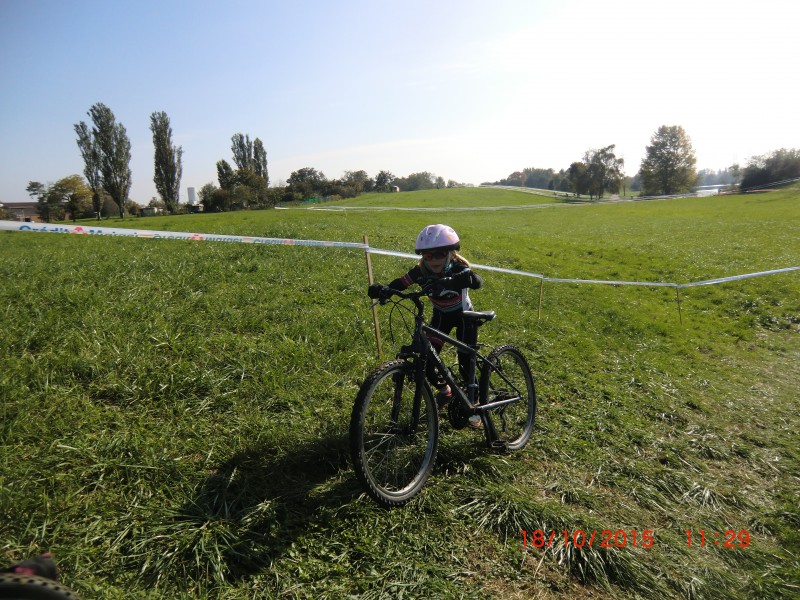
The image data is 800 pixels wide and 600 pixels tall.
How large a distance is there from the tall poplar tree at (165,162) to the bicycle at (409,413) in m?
71.9

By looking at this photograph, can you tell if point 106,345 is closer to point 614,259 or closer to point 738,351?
point 738,351

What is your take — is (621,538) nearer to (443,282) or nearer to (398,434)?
(398,434)

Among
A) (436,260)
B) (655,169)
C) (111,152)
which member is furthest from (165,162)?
(655,169)

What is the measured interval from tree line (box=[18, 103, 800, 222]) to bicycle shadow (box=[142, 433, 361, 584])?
205ft

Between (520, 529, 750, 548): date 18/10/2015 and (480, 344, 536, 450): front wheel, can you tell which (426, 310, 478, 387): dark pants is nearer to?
(480, 344, 536, 450): front wheel

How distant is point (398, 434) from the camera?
3.76 meters

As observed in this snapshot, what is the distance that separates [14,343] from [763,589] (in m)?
6.71

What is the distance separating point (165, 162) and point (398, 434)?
3024 inches

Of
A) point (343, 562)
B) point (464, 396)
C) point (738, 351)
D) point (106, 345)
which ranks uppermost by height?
point (106, 345)

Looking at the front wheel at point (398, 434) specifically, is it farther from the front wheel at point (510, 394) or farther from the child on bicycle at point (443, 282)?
the front wheel at point (510, 394)

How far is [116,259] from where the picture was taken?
343 inches

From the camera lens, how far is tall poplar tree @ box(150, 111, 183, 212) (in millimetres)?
67688

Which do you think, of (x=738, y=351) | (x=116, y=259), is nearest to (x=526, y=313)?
(x=738, y=351)

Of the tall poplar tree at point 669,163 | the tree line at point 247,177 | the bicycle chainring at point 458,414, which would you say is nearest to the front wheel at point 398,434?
the bicycle chainring at point 458,414
